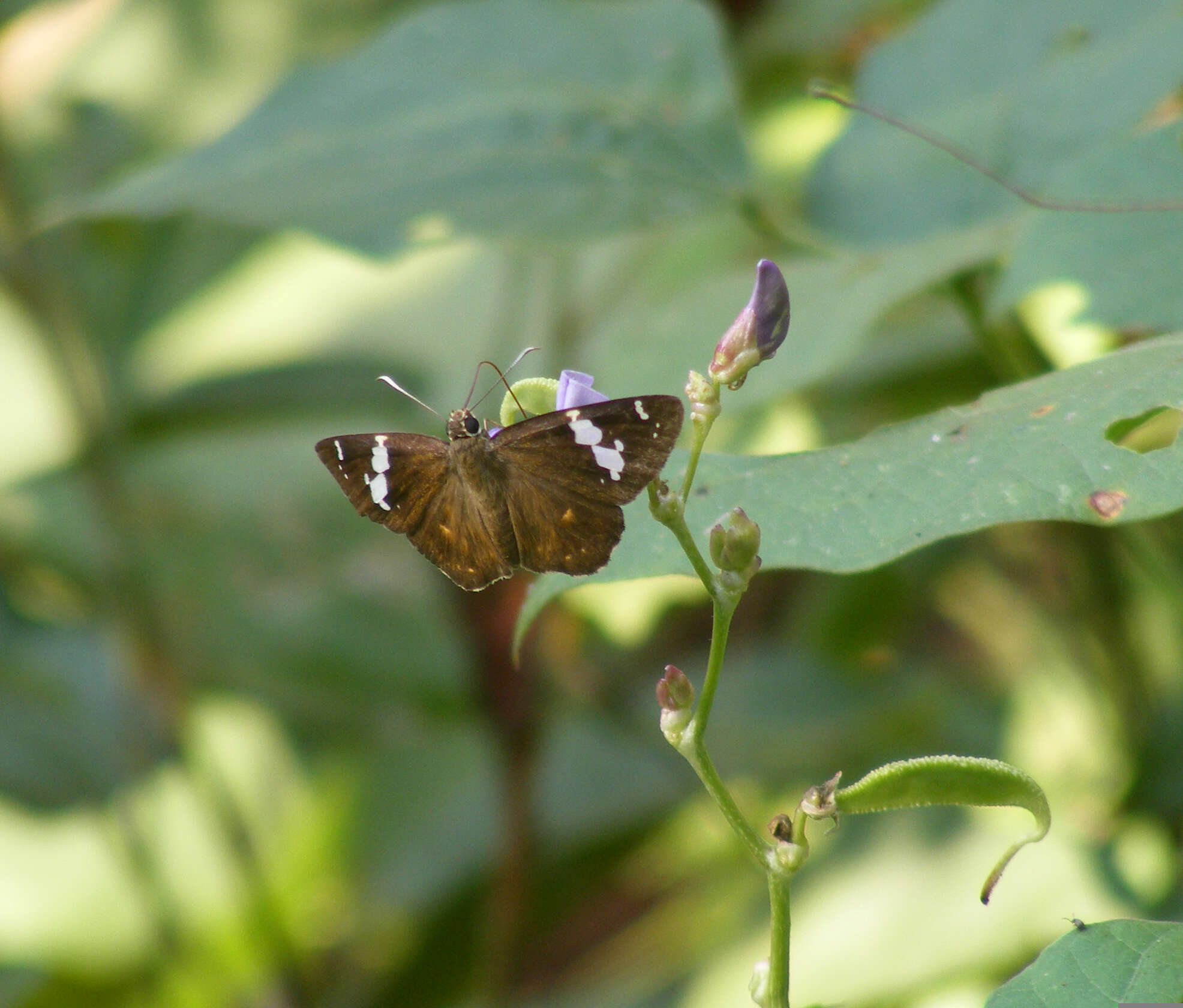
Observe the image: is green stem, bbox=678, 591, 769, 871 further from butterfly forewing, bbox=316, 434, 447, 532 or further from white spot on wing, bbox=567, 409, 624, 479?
butterfly forewing, bbox=316, 434, 447, 532

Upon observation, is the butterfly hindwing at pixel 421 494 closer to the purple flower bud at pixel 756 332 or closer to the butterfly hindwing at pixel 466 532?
the butterfly hindwing at pixel 466 532

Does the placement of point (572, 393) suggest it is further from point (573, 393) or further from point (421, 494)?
point (421, 494)

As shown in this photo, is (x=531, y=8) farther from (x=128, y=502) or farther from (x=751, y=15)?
(x=128, y=502)

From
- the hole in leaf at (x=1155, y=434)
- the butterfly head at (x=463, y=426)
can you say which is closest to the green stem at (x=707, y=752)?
the butterfly head at (x=463, y=426)

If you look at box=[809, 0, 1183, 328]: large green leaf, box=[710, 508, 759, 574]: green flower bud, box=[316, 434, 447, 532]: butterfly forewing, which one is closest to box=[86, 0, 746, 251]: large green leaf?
box=[809, 0, 1183, 328]: large green leaf

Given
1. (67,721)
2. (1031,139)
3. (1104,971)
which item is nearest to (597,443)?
(1104,971)

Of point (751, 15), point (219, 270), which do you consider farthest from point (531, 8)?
point (219, 270)
